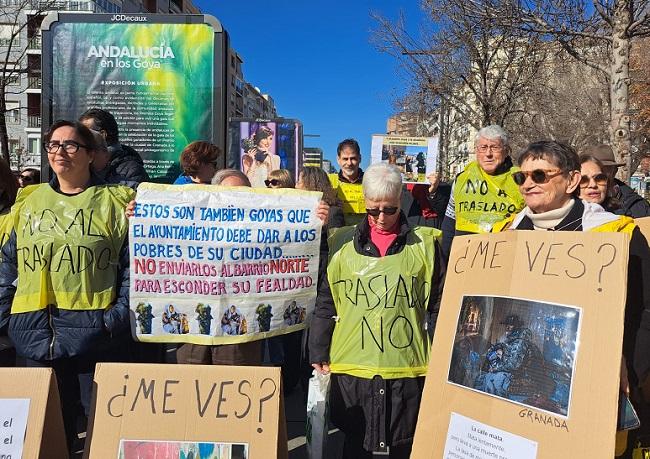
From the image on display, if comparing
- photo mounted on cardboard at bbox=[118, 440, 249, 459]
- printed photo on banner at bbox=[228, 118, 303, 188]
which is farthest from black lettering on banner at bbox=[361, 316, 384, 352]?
printed photo on banner at bbox=[228, 118, 303, 188]

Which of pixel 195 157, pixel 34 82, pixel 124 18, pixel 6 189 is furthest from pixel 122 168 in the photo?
pixel 34 82

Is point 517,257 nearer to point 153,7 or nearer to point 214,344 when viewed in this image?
point 214,344

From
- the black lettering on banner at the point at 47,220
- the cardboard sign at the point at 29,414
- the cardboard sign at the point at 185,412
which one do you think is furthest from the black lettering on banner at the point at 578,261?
the black lettering on banner at the point at 47,220

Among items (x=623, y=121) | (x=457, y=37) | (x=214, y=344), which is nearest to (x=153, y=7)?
(x=457, y=37)

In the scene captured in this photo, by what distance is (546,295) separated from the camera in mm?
2006

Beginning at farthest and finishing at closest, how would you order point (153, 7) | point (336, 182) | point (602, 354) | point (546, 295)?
point (153, 7), point (336, 182), point (546, 295), point (602, 354)

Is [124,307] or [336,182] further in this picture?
[336,182]

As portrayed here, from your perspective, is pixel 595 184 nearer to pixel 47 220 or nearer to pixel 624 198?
pixel 624 198

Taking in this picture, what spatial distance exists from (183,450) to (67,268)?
1107 millimetres

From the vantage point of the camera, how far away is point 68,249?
2803 millimetres

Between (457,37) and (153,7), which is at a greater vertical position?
(153,7)

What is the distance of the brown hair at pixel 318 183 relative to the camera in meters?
4.53

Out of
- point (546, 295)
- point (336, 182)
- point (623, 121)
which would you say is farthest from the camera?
point (623, 121)

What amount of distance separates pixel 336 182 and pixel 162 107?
172 centimetres
